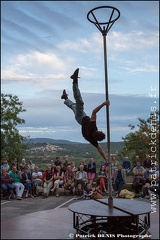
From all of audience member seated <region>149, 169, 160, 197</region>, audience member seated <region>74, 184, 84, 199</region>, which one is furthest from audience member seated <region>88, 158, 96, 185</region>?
audience member seated <region>149, 169, 160, 197</region>

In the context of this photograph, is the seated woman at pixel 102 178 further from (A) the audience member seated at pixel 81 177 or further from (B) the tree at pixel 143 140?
(B) the tree at pixel 143 140

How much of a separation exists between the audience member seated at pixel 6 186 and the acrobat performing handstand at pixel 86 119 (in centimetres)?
489

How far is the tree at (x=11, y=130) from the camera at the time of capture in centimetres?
1372

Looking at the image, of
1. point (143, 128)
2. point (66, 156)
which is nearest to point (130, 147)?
point (143, 128)

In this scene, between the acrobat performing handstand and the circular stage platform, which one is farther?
the acrobat performing handstand

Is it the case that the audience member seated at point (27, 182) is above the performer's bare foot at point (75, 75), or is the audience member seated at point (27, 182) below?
below

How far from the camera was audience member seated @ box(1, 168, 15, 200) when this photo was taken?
9352 millimetres

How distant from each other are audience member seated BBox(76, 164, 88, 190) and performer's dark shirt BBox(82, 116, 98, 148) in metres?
5.07

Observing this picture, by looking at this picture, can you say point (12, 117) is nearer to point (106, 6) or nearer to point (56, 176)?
point (56, 176)

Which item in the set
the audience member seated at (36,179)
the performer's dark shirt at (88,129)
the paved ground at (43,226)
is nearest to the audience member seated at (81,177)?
the audience member seated at (36,179)

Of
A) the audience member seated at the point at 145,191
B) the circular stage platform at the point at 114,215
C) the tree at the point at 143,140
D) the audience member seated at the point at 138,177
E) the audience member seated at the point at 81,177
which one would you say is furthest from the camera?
the tree at the point at 143,140

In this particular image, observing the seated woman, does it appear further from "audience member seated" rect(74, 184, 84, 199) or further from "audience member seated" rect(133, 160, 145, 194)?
"audience member seated" rect(133, 160, 145, 194)

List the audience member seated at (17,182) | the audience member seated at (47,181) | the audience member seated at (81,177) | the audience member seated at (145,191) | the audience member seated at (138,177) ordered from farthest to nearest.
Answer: the audience member seated at (81,177) < the audience member seated at (47,181) < the audience member seated at (17,182) < the audience member seated at (138,177) < the audience member seated at (145,191)

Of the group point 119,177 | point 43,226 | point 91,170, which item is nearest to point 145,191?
point 119,177
